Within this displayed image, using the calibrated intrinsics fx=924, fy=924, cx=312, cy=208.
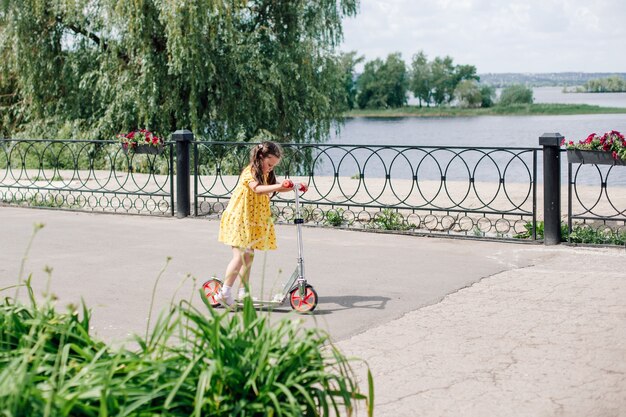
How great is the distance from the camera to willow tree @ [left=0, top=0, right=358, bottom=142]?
74.0 feet

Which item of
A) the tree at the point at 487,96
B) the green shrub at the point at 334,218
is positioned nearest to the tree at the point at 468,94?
the tree at the point at 487,96

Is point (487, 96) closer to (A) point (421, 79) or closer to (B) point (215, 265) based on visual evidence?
(A) point (421, 79)

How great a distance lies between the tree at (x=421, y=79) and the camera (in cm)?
7431

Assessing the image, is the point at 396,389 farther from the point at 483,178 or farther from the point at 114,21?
the point at 483,178

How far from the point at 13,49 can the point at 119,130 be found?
360cm

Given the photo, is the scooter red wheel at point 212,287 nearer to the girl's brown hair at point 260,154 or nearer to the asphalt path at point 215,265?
the asphalt path at point 215,265

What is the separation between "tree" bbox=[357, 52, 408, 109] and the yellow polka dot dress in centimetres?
6533

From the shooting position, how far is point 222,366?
3.53 metres

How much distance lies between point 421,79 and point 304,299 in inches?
2773

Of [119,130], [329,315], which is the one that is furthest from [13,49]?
[329,315]

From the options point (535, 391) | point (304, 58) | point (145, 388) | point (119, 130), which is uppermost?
point (304, 58)

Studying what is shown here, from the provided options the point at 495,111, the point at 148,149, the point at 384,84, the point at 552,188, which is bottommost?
the point at 552,188

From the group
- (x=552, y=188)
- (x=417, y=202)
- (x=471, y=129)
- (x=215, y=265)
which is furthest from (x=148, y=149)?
(x=471, y=129)

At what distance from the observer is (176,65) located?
72.9ft
